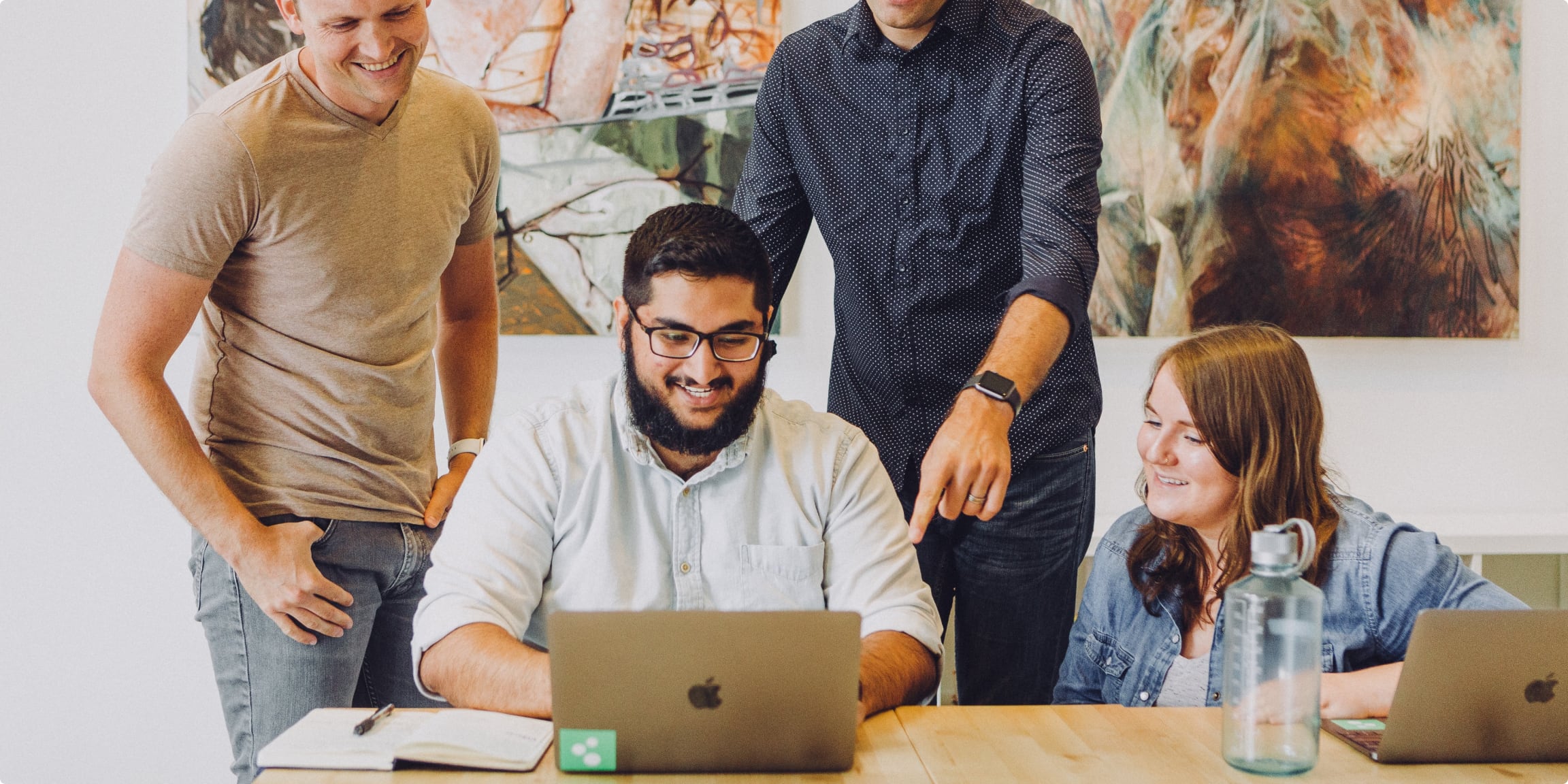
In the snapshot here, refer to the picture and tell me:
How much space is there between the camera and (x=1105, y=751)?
1.25 m

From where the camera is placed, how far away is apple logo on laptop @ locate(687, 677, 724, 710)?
1.11m

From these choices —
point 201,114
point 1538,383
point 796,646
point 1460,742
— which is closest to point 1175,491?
point 1460,742

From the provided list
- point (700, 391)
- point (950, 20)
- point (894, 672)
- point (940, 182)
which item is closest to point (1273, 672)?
point (894, 672)

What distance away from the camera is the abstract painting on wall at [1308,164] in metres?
2.80

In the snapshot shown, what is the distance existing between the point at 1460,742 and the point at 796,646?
27.4 inches

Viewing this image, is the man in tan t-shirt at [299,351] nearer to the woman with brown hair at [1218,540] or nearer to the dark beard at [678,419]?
the dark beard at [678,419]

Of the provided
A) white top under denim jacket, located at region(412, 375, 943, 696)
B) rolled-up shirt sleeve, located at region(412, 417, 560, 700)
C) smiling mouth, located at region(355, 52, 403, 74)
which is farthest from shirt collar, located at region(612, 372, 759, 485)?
smiling mouth, located at region(355, 52, 403, 74)

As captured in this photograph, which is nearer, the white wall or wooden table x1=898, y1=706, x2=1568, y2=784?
wooden table x1=898, y1=706, x2=1568, y2=784

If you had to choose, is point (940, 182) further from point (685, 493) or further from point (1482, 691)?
point (1482, 691)

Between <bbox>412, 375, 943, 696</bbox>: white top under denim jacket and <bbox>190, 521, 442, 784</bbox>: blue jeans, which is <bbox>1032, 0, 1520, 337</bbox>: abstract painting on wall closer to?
<bbox>412, 375, 943, 696</bbox>: white top under denim jacket

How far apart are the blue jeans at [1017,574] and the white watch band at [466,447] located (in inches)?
28.6

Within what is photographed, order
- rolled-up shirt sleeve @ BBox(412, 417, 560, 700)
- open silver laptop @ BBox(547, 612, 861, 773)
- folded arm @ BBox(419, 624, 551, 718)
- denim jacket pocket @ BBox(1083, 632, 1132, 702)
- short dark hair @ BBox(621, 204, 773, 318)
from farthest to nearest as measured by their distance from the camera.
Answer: denim jacket pocket @ BBox(1083, 632, 1132, 702) < short dark hair @ BBox(621, 204, 773, 318) < rolled-up shirt sleeve @ BBox(412, 417, 560, 700) < folded arm @ BBox(419, 624, 551, 718) < open silver laptop @ BBox(547, 612, 861, 773)

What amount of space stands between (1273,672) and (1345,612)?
1.62 feet

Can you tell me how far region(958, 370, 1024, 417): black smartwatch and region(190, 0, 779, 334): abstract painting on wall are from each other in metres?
1.32
